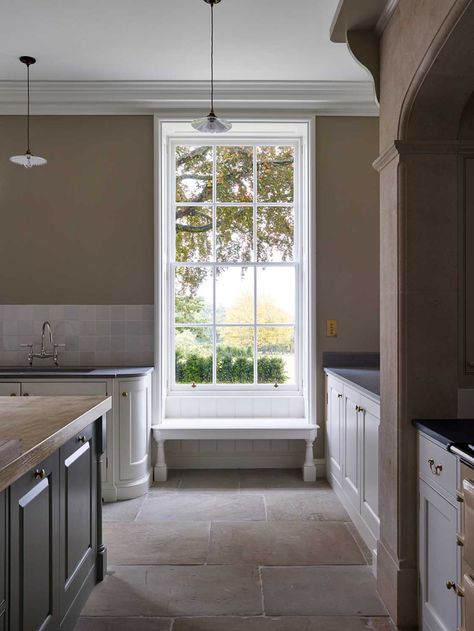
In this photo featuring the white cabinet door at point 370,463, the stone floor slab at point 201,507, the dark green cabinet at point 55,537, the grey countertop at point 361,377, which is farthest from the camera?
the stone floor slab at point 201,507

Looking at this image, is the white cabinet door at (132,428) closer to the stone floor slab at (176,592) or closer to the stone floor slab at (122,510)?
the stone floor slab at (122,510)

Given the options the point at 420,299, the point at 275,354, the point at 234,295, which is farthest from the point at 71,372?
the point at 420,299

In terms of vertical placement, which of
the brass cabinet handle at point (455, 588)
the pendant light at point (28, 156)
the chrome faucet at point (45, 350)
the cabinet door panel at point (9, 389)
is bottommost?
the brass cabinet handle at point (455, 588)

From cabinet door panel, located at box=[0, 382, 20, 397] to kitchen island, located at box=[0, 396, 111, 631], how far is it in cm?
145

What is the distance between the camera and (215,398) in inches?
184

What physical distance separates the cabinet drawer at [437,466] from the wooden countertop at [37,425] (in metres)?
1.44

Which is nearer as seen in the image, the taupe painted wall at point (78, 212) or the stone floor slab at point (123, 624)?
the stone floor slab at point (123, 624)

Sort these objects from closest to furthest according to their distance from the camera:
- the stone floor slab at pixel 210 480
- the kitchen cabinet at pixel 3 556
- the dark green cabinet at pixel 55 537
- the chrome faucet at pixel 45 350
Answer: the kitchen cabinet at pixel 3 556 → the dark green cabinet at pixel 55 537 → the stone floor slab at pixel 210 480 → the chrome faucet at pixel 45 350

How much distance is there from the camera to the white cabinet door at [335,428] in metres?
3.84

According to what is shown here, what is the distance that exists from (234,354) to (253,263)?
83 cm

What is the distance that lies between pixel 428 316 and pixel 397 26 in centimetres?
133

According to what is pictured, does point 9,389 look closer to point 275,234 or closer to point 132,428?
point 132,428

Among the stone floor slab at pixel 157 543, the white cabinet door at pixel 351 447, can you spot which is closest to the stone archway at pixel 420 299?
the white cabinet door at pixel 351 447

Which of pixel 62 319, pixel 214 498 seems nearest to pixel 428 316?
pixel 214 498
